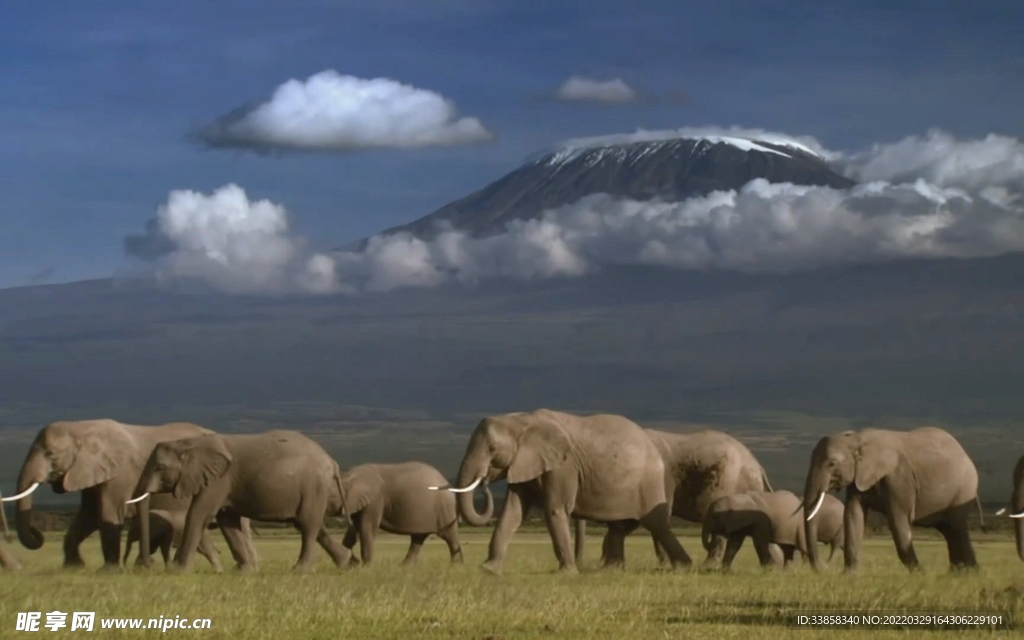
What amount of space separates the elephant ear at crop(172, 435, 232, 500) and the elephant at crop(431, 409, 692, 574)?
149 inches

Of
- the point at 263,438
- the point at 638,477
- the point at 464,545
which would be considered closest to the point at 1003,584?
the point at 638,477

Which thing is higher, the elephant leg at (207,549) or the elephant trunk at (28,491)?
the elephant trunk at (28,491)

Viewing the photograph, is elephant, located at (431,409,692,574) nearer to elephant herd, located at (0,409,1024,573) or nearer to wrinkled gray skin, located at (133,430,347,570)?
elephant herd, located at (0,409,1024,573)

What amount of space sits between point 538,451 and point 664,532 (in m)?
2.75

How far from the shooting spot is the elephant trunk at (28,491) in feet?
94.7

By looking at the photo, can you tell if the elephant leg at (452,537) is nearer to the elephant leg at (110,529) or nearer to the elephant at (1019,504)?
the elephant leg at (110,529)

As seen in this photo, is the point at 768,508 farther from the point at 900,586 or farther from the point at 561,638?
the point at 561,638

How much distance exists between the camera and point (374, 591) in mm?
22109

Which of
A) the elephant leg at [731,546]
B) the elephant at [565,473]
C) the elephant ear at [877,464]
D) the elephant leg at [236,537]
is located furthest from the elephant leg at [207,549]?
the elephant ear at [877,464]

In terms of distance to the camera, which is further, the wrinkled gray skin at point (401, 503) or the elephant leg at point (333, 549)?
the wrinkled gray skin at point (401, 503)

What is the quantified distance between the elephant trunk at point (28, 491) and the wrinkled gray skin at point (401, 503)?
659cm

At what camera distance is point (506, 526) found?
2795cm

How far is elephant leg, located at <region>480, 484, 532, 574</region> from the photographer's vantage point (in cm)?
2727

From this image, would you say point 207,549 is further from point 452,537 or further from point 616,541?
point 616,541
